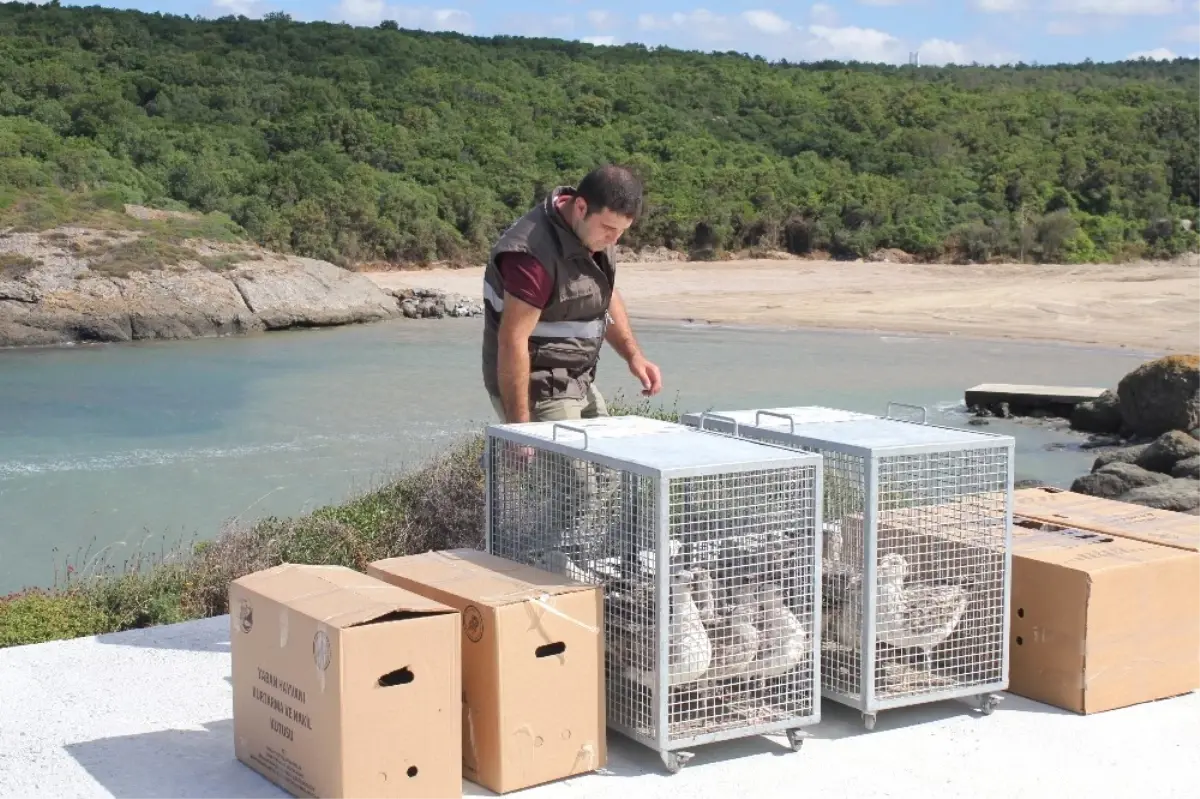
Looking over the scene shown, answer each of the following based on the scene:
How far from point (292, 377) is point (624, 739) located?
15.7m

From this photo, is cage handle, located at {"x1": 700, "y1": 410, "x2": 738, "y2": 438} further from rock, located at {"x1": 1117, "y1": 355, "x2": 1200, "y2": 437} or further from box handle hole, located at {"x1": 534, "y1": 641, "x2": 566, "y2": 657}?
rock, located at {"x1": 1117, "y1": 355, "x2": 1200, "y2": 437}

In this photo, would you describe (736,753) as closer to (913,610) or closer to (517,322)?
(913,610)

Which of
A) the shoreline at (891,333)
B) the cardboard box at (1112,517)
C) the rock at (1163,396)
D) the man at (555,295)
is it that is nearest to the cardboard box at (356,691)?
the man at (555,295)

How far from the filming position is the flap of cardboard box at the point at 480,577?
14.1 feet

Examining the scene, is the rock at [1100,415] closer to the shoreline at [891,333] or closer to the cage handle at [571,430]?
the shoreline at [891,333]

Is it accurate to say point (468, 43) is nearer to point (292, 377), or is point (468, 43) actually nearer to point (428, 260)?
point (428, 260)

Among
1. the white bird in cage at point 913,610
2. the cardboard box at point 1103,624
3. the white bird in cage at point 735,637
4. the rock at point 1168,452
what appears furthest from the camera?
the rock at point 1168,452

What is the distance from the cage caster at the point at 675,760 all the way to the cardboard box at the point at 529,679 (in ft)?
0.58

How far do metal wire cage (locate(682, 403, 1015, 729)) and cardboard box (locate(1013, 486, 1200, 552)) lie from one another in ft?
2.43

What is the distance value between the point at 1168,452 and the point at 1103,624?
901 cm

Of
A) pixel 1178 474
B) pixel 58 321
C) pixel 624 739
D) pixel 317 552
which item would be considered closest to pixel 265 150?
pixel 58 321

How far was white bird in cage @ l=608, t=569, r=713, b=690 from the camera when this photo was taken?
14.3ft

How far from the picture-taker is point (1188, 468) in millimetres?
12789

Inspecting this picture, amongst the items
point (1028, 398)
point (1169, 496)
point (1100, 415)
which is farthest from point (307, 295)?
point (1169, 496)
